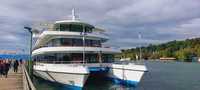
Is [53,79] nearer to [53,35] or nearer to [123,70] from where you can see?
[53,35]

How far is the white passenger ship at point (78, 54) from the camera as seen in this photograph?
87.3ft

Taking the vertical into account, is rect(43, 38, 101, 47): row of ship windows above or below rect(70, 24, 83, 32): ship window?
below

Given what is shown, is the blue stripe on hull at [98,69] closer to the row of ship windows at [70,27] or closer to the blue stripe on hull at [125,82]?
the blue stripe on hull at [125,82]

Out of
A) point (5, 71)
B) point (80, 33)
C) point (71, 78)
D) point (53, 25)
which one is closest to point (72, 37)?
point (80, 33)

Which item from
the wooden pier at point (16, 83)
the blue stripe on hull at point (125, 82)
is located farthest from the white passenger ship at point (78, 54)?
the wooden pier at point (16, 83)

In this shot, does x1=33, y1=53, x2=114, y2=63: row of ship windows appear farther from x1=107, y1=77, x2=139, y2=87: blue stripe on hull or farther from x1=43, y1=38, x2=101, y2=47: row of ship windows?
x1=107, y1=77, x2=139, y2=87: blue stripe on hull

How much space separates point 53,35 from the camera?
93.8ft

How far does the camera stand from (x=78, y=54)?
29078 millimetres

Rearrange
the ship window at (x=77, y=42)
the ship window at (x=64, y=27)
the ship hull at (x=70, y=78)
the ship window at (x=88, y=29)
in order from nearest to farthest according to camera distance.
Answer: the ship hull at (x=70, y=78)
the ship window at (x=77, y=42)
the ship window at (x=64, y=27)
the ship window at (x=88, y=29)

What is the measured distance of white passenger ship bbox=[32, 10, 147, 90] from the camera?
Answer: 26609 millimetres

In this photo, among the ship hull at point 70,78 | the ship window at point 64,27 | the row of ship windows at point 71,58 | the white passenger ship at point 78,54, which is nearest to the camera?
the ship hull at point 70,78

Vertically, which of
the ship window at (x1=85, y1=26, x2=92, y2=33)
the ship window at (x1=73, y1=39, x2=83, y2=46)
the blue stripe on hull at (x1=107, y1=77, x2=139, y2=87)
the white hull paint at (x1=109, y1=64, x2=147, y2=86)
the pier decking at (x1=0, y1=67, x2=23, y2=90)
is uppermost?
the ship window at (x1=85, y1=26, x2=92, y2=33)

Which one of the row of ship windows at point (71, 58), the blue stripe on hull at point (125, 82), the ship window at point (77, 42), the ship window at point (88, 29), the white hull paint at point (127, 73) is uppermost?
the ship window at point (88, 29)

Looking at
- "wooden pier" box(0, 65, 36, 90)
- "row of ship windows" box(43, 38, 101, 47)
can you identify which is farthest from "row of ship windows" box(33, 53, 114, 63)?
"wooden pier" box(0, 65, 36, 90)
